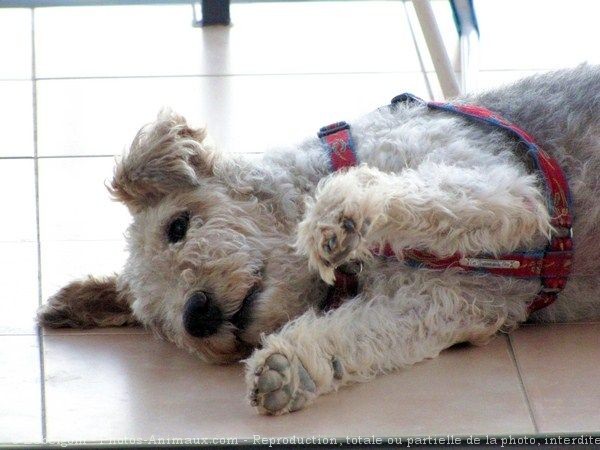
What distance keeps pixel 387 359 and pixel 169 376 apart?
56 cm

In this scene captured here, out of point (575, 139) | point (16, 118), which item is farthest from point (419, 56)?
point (575, 139)

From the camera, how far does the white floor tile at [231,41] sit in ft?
15.6

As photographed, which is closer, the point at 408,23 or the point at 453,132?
the point at 453,132

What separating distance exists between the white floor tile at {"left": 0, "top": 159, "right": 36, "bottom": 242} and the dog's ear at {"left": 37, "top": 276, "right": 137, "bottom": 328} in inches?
20.7

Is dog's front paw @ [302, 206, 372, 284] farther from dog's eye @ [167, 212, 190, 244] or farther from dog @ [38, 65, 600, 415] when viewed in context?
dog's eye @ [167, 212, 190, 244]

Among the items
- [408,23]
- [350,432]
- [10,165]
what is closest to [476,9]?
[408,23]

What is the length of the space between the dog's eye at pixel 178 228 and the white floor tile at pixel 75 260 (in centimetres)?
46

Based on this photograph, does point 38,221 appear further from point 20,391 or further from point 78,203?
point 20,391

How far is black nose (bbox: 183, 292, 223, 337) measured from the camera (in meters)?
2.80

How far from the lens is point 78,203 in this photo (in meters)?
3.87

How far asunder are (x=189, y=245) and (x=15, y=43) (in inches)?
95.6

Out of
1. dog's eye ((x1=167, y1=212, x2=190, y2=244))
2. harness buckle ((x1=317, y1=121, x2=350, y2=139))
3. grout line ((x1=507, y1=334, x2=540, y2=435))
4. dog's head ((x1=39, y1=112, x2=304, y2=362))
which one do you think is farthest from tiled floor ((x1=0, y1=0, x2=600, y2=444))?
harness buckle ((x1=317, y1=121, x2=350, y2=139))

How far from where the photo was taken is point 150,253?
2.96 metres

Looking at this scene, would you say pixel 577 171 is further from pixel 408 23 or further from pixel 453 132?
pixel 408 23
